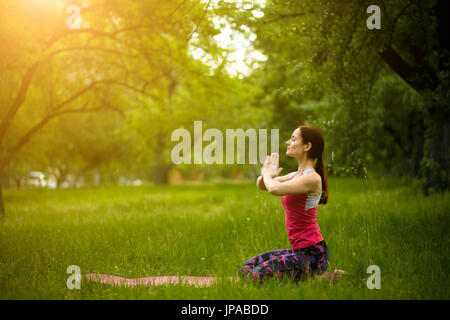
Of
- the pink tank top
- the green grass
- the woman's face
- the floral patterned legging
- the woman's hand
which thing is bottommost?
the green grass

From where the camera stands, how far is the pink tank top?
143 inches

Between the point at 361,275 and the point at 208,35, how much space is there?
6446 millimetres


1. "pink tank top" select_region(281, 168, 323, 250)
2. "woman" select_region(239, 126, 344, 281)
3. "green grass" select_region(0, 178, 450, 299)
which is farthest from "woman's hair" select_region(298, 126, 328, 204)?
"green grass" select_region(0, 178, 450, 299)

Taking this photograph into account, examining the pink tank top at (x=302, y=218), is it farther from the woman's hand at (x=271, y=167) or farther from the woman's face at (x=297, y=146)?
the woman's hand at (x=271, y=167)

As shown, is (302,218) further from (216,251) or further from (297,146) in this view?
(216,251)

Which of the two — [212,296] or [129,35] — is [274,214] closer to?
[212,296]

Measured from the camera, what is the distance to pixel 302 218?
3.69m

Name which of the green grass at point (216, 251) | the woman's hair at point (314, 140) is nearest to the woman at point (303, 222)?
the woman's hair at point (314, 140)

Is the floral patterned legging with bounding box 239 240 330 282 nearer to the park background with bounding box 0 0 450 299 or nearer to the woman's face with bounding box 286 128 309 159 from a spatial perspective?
the park background with bounding box 0 0 450 299

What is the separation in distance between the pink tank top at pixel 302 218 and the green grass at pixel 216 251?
16.9 inches

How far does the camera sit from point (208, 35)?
846 cm

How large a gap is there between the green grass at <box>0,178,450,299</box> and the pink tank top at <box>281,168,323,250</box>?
1.41 feet

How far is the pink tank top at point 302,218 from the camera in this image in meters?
3.63
